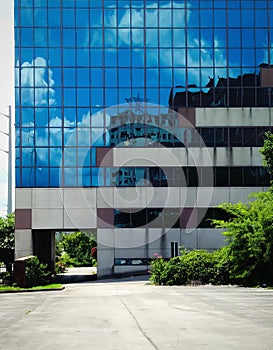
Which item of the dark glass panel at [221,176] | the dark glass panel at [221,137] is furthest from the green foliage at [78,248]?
the dark glass panel at [221,137]

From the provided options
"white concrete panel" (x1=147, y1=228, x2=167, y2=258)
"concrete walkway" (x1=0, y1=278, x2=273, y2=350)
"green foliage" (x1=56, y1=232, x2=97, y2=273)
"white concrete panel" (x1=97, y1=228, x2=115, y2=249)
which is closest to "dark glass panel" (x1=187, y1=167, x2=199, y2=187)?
"white concrete panel" (x1=147, y1=228, x2=167, y2=258)

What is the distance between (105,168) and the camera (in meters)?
52.1

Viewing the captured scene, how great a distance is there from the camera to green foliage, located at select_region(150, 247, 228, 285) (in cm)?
3494

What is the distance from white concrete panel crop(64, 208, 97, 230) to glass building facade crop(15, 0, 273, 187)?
2.30 meters

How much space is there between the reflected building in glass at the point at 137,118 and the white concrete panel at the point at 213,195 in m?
0.08

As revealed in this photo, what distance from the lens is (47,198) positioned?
51.5 m

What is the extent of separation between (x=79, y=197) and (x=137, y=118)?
780 cm

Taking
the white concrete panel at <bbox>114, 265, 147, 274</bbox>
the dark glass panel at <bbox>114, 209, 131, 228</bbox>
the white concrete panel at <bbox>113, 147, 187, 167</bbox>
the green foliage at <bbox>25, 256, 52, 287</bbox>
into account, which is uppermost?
the white concrete panel at <bbox>113, 147, 187, 167</bbox>

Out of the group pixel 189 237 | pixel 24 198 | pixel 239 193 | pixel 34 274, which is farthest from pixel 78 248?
pixel 34 274

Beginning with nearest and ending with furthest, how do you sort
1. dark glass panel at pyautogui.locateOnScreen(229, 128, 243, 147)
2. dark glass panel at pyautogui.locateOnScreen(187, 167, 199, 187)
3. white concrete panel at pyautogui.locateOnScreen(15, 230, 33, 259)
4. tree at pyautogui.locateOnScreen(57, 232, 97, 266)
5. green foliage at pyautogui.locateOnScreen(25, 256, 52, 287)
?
green foliage at pyautogui.locateOnScreen(25, 256, 52, 287)
white concrete panel at pyautogui.locateOnScreen(15, 230, 33, 259)
dark glass panel at pyautogui.locateOnScreen(187, 167, 199, 187)
dark glass panel at pyautogui.locateOnScreen(229, 128, 243, 147)
tree at pyautogui.locateOnScreen(57, 232, 97, 266)

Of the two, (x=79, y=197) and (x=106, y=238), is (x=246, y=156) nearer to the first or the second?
(x=106, y=238)

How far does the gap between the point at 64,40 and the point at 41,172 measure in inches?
423

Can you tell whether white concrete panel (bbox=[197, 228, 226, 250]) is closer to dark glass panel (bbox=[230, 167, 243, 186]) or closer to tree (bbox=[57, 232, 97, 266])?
dark glass panel (bbox=[230, 167, 243, 186])

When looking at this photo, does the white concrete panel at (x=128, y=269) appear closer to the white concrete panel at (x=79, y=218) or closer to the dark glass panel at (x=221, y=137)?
the white concrete panel at (x=79, y=218)
